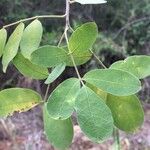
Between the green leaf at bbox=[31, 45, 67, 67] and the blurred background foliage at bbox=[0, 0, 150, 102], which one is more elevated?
the green leaf at bbox=[31, 45, 67, 67]

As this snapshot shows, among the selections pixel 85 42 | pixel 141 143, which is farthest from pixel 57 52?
pixel 141 143

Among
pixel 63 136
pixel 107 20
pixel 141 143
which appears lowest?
pixel 141 143

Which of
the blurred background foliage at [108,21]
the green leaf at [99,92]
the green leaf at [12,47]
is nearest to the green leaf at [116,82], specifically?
the green leaf at [99,92]

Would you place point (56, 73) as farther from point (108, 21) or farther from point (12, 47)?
point (108, 21)

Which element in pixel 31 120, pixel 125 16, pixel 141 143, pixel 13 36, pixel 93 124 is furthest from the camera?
pixel 125 16

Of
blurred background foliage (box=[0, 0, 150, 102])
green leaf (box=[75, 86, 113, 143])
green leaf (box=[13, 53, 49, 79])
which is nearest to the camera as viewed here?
green leaf (box=[75, 86, 113, 143])

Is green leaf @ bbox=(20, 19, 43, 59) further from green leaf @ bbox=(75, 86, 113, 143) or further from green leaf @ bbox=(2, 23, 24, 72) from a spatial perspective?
green leaf @ bbox=(75, 86, 113, 143)

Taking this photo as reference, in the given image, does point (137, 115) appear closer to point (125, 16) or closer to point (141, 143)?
point (141, 143)

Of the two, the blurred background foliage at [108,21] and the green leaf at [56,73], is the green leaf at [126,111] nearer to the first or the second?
the green leaf at [56,73]

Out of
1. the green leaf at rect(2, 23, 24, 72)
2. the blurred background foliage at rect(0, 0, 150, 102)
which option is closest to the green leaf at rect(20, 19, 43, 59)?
the green leaf at rect(2, 23, 24, 72)
